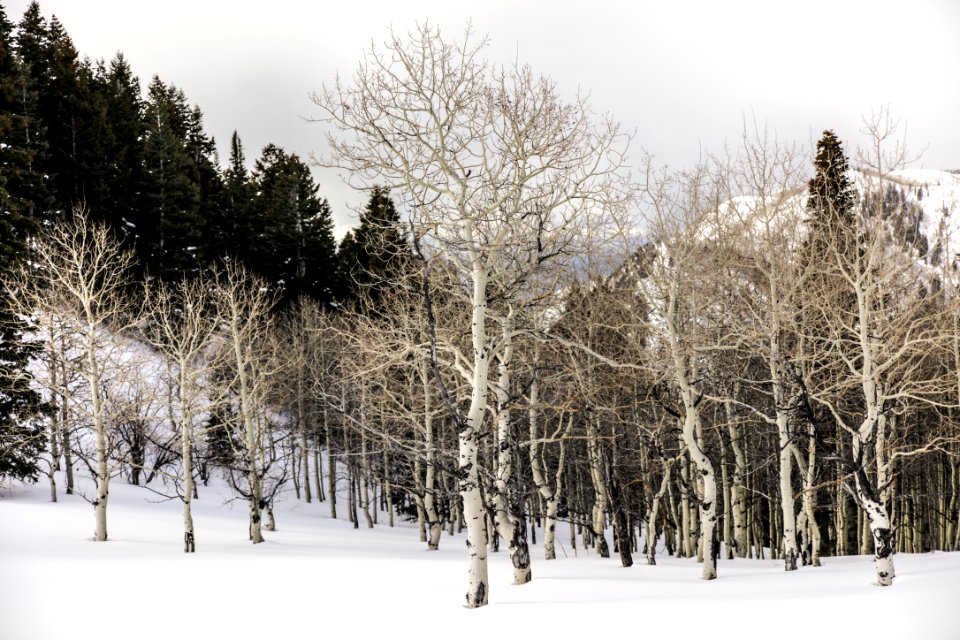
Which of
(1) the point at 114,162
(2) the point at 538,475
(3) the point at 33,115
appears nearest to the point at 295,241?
(1) the point at 114,162

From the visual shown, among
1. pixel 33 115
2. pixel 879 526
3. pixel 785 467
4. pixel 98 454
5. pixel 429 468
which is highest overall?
pixel 33 115

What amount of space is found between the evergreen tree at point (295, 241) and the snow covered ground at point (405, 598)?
1208 inches

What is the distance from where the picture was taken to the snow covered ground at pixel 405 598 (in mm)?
9562

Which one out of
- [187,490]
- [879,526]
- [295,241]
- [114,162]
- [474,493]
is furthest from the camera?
[295,241]

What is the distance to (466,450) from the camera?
37.1 feet

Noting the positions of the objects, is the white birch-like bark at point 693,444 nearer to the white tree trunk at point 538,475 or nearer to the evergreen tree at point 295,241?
the white tree trunk at point 538,475

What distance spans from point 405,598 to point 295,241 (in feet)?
141

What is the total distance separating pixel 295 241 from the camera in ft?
172

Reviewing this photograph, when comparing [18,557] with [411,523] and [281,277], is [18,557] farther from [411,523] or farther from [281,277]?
[281,277]

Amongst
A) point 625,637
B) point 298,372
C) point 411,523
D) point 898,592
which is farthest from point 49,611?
point 411,523

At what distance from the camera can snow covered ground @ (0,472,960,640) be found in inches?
376

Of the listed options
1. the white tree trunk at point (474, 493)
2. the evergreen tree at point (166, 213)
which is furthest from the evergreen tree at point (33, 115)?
the white tree trunk at point (474, 493)

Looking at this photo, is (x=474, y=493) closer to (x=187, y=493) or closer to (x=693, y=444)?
(x=693, y=444)

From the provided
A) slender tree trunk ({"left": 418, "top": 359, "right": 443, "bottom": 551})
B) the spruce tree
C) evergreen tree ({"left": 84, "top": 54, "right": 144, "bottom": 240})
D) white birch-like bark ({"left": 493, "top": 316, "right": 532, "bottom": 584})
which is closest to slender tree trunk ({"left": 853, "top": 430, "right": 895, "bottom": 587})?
white birch-like bark ({"left": 493, "top": 316, "right": 532, "bottom": 584})
